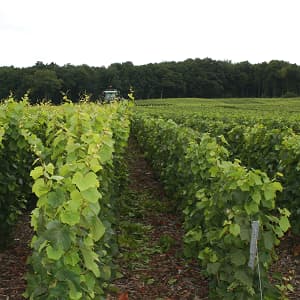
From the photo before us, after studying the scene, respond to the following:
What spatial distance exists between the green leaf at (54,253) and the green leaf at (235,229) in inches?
63.7

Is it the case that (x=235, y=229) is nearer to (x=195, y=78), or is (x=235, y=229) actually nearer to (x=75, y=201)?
(x=75, y=201)

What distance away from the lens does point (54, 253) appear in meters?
2.29

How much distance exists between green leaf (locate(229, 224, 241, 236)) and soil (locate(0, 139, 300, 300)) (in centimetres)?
81

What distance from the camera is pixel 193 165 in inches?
206

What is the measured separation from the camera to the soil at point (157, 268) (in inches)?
172

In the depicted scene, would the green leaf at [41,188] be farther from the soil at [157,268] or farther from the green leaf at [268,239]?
the soil at [157,268]

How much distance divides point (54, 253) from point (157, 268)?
287 cm

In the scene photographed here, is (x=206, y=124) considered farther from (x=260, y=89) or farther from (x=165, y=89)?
(x=260, y=89)

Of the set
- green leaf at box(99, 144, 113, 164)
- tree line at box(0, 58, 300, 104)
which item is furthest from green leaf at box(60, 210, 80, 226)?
tree line at box(0, 58, 300, 104)

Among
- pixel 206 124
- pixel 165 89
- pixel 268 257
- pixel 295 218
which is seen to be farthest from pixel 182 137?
pixel 165 89

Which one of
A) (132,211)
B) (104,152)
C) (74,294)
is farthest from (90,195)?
(132,211)

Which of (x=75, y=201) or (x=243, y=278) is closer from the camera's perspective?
(x=75, y=201)

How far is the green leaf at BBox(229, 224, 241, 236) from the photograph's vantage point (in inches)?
135

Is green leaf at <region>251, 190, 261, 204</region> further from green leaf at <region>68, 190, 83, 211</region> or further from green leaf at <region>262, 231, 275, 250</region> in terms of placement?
green leaf at <region>68, 190, 83, 211</region>
